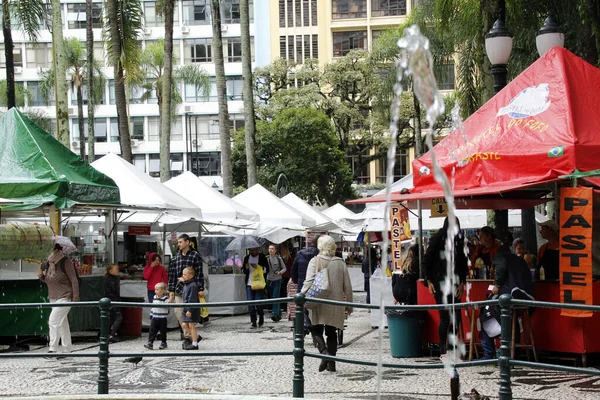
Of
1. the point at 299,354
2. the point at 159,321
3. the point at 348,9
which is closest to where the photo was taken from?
the point at 299,354

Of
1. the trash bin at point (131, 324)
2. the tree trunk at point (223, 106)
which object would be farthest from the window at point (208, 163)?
the trash bin at point (131, 324)

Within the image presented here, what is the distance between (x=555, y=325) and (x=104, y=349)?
19.4ft

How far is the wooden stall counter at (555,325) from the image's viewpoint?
1203 cm

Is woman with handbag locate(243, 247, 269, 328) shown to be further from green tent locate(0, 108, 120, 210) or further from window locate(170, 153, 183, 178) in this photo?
window locate(170, 153, 183, 178)

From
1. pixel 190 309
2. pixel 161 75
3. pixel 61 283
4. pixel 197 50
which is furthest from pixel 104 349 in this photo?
pixel 197 50

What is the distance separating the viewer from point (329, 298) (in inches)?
484

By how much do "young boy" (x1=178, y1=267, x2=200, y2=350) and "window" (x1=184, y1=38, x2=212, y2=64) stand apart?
5607 cm

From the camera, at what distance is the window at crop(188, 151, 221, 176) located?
228ft

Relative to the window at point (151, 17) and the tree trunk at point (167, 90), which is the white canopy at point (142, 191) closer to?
the tree trunk at point (167, 90)

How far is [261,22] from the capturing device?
69062mm

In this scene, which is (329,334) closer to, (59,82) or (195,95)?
(59,82)

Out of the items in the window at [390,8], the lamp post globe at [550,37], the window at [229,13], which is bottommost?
the lamp post globe at [550,37]

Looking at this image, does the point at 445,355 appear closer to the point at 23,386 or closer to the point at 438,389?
the point at 438,389

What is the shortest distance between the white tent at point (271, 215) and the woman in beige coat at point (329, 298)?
12.7m
